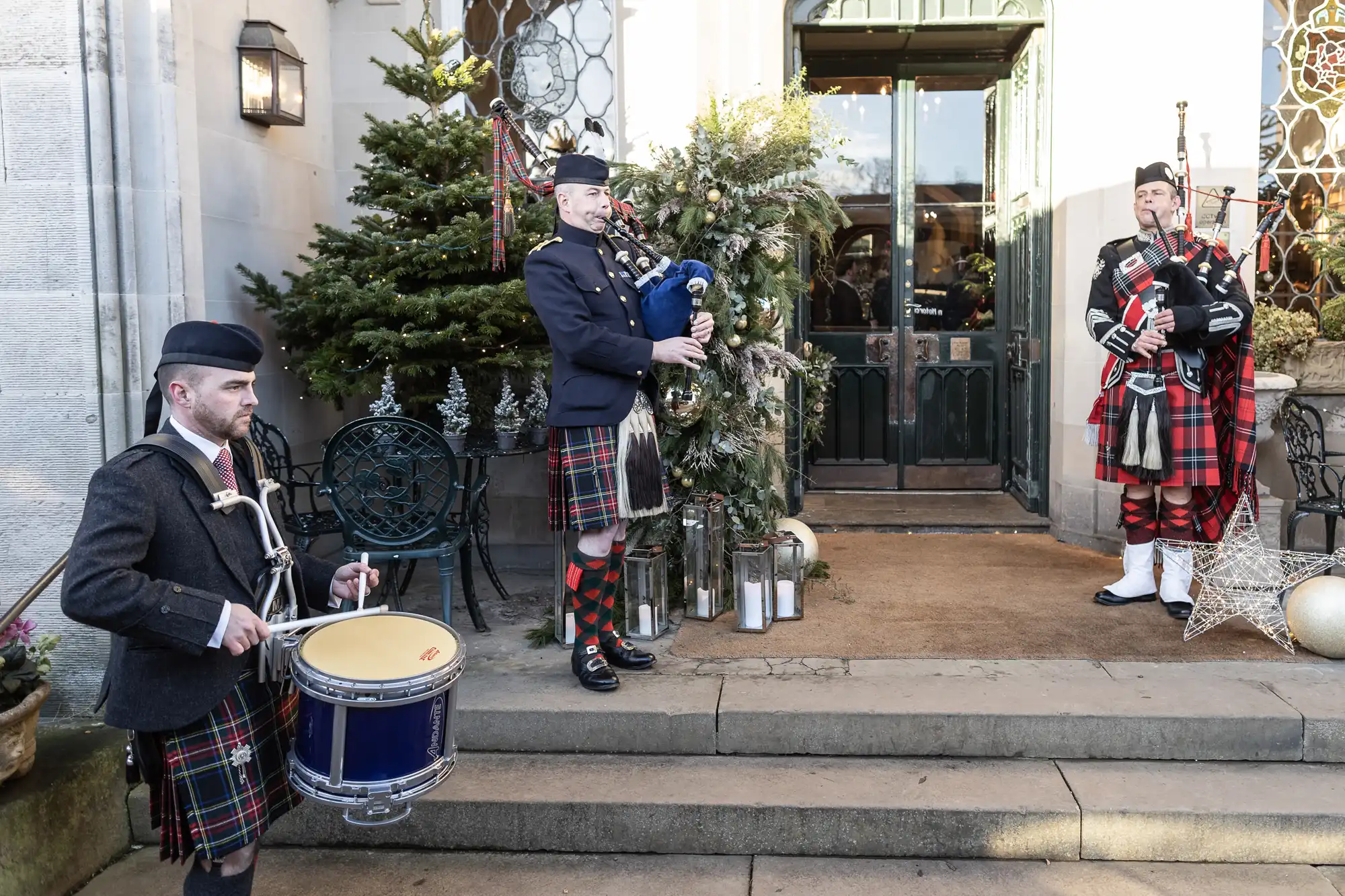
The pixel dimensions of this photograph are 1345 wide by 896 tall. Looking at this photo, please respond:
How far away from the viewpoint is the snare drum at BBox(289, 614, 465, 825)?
2535 mm

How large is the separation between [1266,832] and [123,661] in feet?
10.5

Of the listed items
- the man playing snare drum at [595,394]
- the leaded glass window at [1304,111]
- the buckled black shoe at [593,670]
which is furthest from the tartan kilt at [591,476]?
the leaded glass window at [1304,111]

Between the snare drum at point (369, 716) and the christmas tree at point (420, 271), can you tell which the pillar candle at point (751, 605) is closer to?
the christmas tree at point (420, 271)

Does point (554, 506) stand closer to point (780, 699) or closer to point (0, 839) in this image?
point (780, 699)

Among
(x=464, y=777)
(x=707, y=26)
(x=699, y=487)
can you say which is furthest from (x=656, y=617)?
(x=707, y=26)

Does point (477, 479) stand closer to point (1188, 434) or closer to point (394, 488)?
point (394, 488)

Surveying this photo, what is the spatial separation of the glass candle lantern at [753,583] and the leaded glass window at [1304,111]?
340 cm

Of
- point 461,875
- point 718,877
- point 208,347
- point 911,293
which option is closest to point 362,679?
point 208,347

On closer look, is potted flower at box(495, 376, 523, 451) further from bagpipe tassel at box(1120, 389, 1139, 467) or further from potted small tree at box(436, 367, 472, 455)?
bagpipe tassel at box(1120, 389, 1139, 467)

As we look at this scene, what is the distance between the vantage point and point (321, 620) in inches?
105

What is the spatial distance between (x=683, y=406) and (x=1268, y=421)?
2982mm

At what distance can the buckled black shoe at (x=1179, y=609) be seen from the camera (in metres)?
4.89

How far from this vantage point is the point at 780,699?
4.05m

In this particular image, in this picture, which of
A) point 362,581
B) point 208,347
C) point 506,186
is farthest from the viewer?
point 506,186
